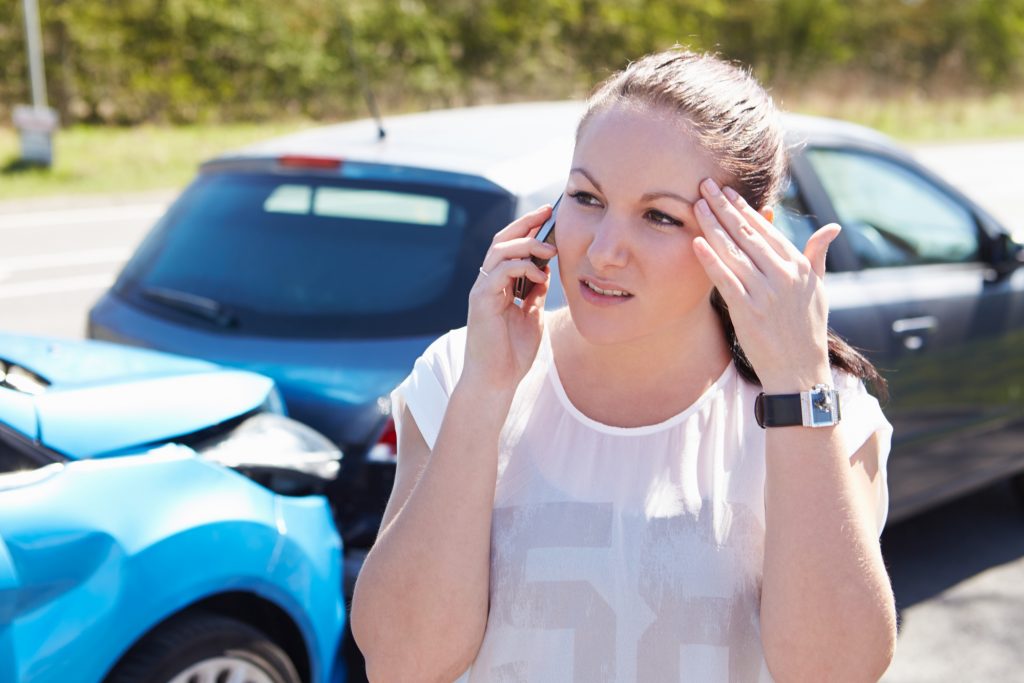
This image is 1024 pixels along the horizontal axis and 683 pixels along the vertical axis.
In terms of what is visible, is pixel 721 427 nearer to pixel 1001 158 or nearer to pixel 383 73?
pixel 1001 158

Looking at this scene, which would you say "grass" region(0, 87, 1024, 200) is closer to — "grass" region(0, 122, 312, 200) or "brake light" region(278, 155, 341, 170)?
"grass" region(0, 122, 312, 200)

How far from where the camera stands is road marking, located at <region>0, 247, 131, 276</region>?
11.4 meters

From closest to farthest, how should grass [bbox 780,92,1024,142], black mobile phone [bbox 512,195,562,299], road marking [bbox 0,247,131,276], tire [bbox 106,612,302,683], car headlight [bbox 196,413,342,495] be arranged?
black mobile phone [bbox 512,195,562,299] → tire [bbox 106,612,302,683] → car headlight [bbox 196,413,342,495] → road marking [bbox 0,247,131,276] → grass [bbox 780,92,1024,142]

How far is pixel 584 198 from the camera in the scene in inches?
73.5

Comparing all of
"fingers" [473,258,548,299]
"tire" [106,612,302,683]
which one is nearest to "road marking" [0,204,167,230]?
"tire" [106,612,302,683]

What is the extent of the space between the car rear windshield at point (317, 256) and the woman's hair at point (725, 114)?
1441 millimetres

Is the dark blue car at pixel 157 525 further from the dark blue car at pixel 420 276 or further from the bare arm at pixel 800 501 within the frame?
the bare arm at pixel 800 501

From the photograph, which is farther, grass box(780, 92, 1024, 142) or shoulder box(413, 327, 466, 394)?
grass box(780, 92, 1024, 142)

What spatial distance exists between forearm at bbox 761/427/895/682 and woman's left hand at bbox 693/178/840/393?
3.7 inches

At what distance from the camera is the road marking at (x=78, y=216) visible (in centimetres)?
1400

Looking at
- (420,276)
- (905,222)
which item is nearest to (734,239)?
(420,276)

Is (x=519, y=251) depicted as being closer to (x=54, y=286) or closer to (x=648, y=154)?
(x=648, y=154)

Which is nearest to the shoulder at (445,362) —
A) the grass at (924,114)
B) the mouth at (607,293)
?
the mouth at (607,293)

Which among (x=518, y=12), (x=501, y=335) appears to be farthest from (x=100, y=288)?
(x=518, y=12)
